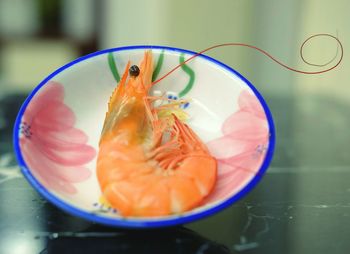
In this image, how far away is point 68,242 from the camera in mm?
575

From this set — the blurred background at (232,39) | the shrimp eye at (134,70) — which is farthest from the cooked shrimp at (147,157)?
the blurred background at (232,39)

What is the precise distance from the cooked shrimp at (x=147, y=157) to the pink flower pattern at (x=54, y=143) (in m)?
0.05

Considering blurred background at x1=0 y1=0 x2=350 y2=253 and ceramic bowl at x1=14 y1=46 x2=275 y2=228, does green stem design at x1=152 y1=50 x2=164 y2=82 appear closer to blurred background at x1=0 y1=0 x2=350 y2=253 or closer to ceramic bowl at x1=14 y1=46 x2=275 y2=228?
ceramic bowl at x1=14 y1=46 x2=275 y2=228

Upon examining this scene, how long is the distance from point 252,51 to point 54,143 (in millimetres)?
1937

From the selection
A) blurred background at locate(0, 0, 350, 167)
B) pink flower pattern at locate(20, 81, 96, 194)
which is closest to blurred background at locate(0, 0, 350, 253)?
blurred background at locate(0, 0, 350, 167)

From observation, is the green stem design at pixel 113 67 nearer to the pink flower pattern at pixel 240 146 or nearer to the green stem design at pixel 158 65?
the green stem design at pixel 158 65

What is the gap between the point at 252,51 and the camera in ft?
8.21

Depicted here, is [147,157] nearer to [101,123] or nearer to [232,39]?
[101,123]

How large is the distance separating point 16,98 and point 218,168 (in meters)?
1.05

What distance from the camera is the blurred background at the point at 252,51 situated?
84 cm

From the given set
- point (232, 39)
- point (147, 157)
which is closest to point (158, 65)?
A: point (147, 157)

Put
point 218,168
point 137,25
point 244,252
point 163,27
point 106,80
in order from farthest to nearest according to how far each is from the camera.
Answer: point 137,25, point 163,27, point 106,80, point 218,168, point 244,252

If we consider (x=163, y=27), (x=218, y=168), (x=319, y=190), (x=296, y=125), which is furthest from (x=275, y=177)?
(x=163, y=27)

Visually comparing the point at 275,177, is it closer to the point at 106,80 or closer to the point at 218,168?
the point at 218,168
